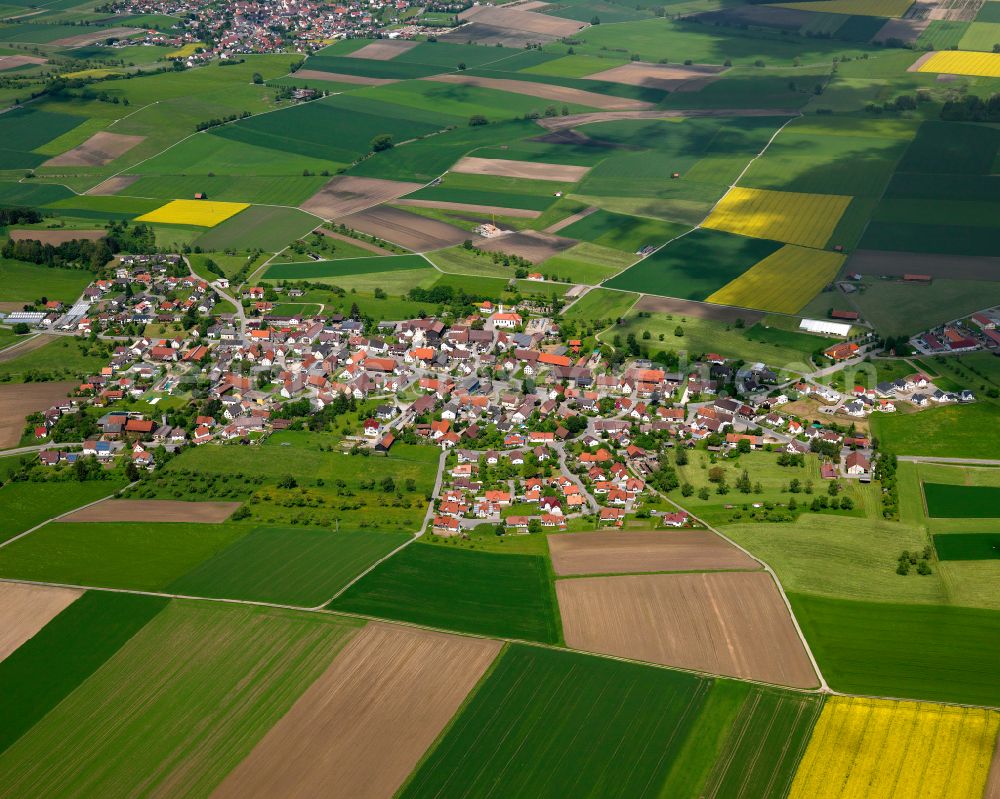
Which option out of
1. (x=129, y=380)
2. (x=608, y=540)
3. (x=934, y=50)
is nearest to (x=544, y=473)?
(x=608, y=540)

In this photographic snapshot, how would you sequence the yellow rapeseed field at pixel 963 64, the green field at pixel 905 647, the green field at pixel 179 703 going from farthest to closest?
the yellow rapeseed field at pixel 963 64
the green field at pixel 905 647
the green field at pixel 179 703

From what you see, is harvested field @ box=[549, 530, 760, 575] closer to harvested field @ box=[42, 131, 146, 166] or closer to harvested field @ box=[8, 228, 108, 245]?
harvested field @ box=[8, 228, 108, 245]

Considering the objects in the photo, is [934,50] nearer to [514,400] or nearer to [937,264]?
[937,264]

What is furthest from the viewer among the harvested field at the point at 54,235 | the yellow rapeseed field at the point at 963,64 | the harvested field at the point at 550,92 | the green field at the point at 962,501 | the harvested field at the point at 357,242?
the harvested field at the point at 550,92

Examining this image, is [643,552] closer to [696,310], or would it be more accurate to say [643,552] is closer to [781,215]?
[696,310]

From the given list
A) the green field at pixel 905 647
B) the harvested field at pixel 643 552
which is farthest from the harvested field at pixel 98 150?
the green field at pixel 905 647

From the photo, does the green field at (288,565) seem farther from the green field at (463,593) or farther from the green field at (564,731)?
the green field at (564,731)
